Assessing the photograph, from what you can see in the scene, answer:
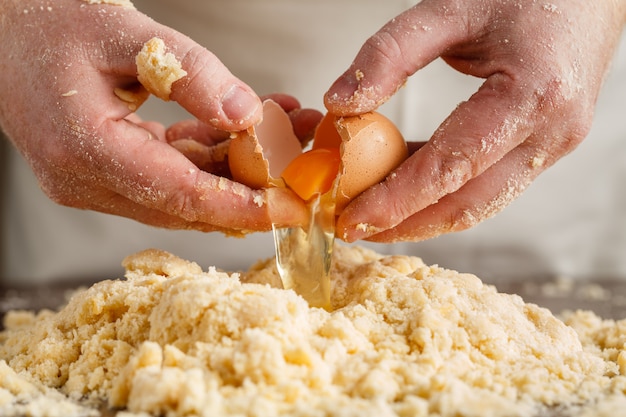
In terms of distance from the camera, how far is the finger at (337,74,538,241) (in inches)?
44.7

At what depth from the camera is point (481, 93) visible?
117 centimetres

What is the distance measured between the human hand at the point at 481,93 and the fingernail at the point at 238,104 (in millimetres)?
133

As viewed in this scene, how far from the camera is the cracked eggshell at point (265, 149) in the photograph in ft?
3.79

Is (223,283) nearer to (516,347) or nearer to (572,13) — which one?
(516,347)

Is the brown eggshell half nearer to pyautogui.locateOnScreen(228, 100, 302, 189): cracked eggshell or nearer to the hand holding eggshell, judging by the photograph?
the hand holding eggshell

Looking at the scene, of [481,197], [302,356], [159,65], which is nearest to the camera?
[302,356]

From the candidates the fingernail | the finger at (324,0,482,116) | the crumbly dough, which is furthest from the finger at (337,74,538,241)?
the crumbly dough

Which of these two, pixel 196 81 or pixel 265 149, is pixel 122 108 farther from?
pixel 265 149

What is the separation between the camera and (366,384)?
84 cm

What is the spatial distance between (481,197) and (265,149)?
0.41 meters

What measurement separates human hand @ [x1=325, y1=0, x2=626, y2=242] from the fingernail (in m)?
0.13

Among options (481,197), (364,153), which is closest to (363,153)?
(364,153)

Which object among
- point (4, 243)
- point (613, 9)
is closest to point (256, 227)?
point (613, 9)

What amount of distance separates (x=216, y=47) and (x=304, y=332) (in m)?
1.35
